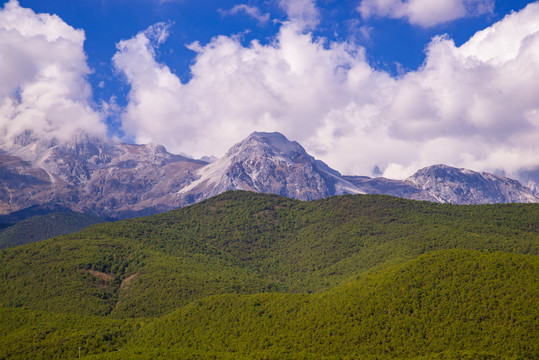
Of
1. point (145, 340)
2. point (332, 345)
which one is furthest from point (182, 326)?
point (332, 345)

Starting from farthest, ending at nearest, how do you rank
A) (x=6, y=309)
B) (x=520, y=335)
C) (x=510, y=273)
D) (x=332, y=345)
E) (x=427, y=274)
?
(x=6, y=309) < (x=427, y=274) < (x=510, y=273) < (x=332, y=345) < (x=520, y=335)

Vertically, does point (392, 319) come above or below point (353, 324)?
above

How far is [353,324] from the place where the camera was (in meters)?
158

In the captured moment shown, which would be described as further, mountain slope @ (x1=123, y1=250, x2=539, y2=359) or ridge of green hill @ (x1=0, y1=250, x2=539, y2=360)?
ridge of green hill @ (x1=0, y1=250, x2=539, y2=360)

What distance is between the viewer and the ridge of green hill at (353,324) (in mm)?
143625

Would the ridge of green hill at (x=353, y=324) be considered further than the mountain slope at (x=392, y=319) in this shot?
Yes

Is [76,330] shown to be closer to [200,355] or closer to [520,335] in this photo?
[200,355]

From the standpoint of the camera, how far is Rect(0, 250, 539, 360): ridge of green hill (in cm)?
14362

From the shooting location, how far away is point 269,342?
6220 inches

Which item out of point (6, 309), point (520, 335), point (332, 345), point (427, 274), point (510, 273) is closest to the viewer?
point (520, 335)

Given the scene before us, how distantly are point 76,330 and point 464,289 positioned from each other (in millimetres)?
131462

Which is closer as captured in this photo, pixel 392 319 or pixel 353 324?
pixel 392 319

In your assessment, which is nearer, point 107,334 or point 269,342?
point 269,342

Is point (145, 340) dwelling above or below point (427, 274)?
below
